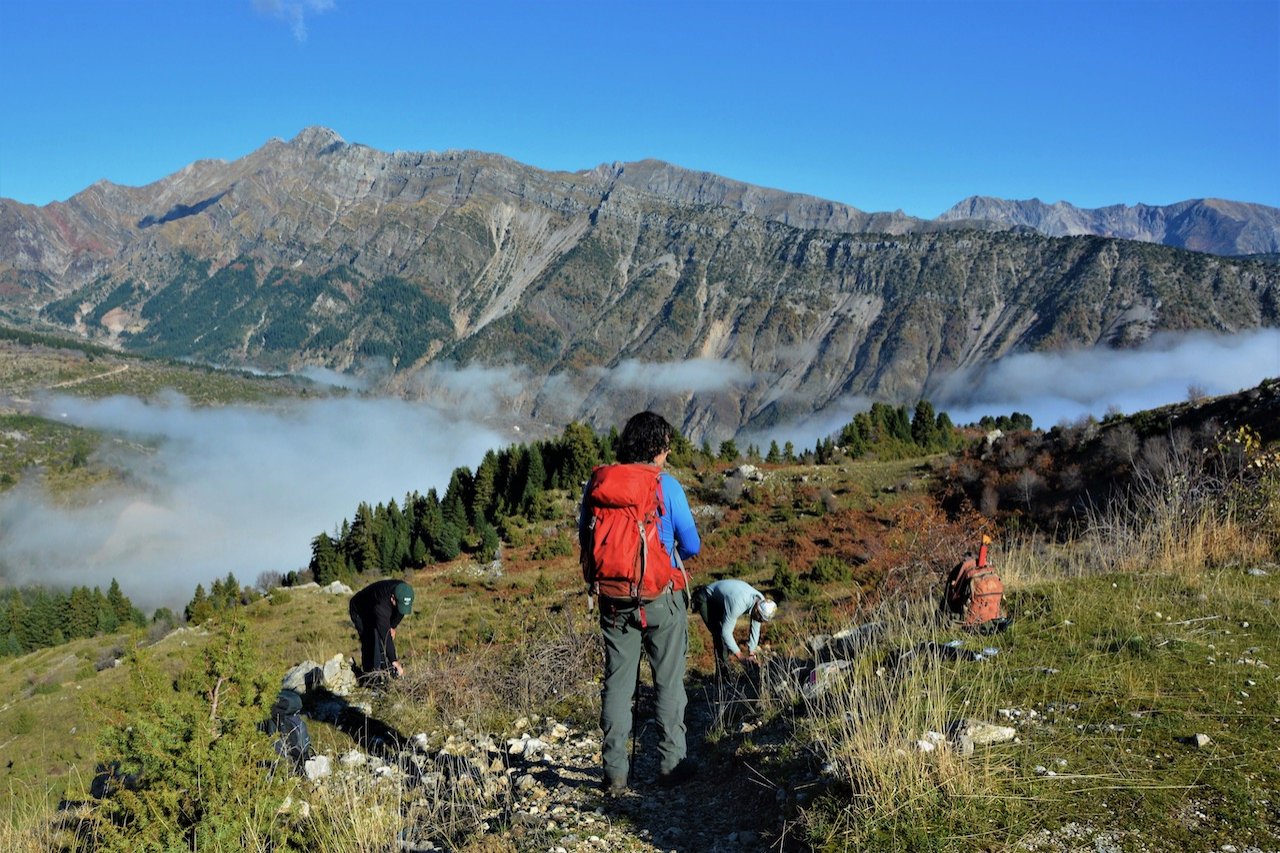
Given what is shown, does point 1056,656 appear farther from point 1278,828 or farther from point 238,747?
point 238,747

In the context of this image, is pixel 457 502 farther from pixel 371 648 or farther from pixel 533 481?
pixel 371 648

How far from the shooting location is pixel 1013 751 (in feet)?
12.0

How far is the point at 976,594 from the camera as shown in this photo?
6297 millimetres

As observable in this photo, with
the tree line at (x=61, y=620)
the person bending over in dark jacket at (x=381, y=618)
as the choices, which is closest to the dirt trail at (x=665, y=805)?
the person bending over in dark jacket at (x=381, y=618)

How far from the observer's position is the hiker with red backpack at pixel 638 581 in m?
4.60

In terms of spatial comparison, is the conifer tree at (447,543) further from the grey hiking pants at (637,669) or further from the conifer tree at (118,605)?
the grey hiking pants at (637,669)

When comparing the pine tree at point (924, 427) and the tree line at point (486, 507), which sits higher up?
the pine tree at point (924, 427)

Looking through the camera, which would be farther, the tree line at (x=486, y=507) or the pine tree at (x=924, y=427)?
the pine tree at (x=924, y=427)

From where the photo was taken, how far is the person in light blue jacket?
791 centimetres

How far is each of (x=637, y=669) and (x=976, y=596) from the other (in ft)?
10.8

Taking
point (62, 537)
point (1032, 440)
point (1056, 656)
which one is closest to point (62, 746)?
point (1056, 656)

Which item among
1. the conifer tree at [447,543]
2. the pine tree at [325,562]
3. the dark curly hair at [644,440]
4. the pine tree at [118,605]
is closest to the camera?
the dark curly hair at [644,440]

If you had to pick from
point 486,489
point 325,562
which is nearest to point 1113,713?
point 486,489

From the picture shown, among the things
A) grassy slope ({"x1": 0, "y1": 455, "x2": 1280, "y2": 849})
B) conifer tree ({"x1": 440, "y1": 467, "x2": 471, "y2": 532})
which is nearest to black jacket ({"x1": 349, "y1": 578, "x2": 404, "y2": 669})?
grassy slope ({"x1": 0, "y1": 455, "x2": 1280, "y2": 849})
